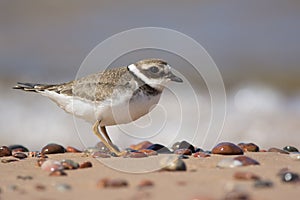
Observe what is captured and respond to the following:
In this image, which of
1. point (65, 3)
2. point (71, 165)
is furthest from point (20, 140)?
point (65, 3)

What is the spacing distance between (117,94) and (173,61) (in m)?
14.0

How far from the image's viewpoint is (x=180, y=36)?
2477 centimetres

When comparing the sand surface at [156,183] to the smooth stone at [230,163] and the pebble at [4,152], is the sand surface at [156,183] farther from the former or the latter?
the pebble at [4,152]

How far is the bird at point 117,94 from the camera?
7.76m

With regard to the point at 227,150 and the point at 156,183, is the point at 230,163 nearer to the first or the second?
the point at 156,183

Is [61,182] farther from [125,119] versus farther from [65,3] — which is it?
[65,3]

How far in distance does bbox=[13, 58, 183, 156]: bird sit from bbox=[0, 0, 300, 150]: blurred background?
5.37m

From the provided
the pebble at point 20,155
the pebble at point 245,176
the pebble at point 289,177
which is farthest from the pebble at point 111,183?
the pebble at point 20,155

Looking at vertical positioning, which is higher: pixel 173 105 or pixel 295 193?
pixel 173 105

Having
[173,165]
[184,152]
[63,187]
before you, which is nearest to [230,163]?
[173,165]

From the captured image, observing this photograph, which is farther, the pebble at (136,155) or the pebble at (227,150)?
the pebble at (227,150)

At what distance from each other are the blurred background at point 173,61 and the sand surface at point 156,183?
6.87 metres

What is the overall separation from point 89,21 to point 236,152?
22.0 metres

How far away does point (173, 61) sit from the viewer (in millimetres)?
21672
